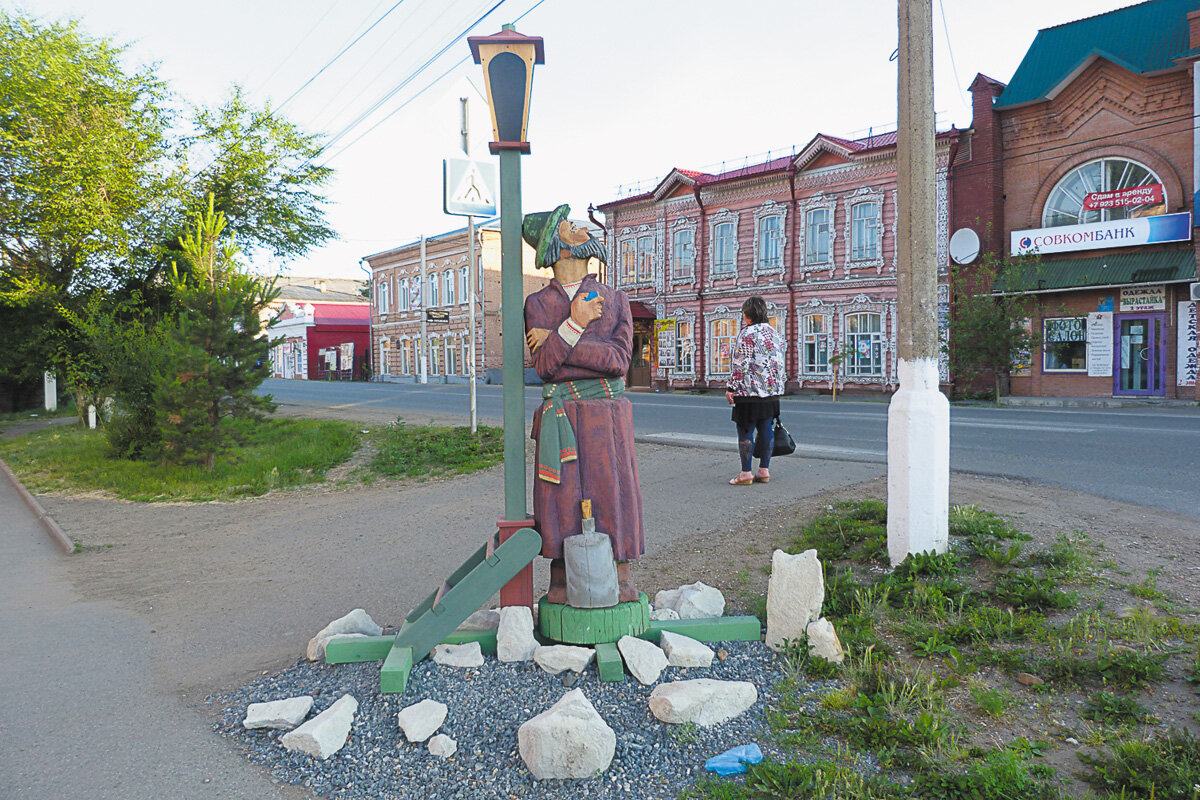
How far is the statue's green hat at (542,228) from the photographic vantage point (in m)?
3.72

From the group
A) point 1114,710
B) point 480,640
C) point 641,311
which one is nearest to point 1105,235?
point 641,311

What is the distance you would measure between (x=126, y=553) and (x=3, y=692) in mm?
3390

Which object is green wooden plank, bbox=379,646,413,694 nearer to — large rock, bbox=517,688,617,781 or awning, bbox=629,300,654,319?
large rock, bbox=517,688,617,781

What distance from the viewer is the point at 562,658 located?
3.30 metres

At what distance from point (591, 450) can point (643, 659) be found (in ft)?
3.06

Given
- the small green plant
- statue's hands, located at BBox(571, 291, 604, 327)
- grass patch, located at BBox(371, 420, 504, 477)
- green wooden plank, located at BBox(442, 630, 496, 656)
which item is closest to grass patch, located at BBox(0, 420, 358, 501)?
grass patch, located at BBox(371, 420, 504, 477)

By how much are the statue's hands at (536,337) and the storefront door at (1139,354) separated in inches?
915

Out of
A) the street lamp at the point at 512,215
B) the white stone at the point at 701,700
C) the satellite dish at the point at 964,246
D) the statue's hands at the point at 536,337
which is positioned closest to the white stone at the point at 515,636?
the street lamp at the point at 512,215

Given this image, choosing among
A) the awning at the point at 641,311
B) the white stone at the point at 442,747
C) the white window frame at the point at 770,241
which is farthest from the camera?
the awning at the point at 641,311

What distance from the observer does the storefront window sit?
2252 cm

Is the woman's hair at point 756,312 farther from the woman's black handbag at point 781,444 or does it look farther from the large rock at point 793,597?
the large rock at point 793,597

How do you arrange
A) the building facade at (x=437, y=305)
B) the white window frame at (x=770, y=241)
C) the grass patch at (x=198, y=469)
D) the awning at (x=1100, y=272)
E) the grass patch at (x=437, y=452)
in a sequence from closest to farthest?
the grass patch at (x=198, y=469) → the grass patch at (x=437, y=452) → the awning at (x=1100, y=272) → the white window frame at (x=770, y=241) → the building facade at (x=437, y=305)

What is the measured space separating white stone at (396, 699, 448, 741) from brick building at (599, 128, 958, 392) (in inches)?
969

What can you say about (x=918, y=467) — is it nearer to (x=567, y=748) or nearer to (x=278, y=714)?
(x=567, y=748)
